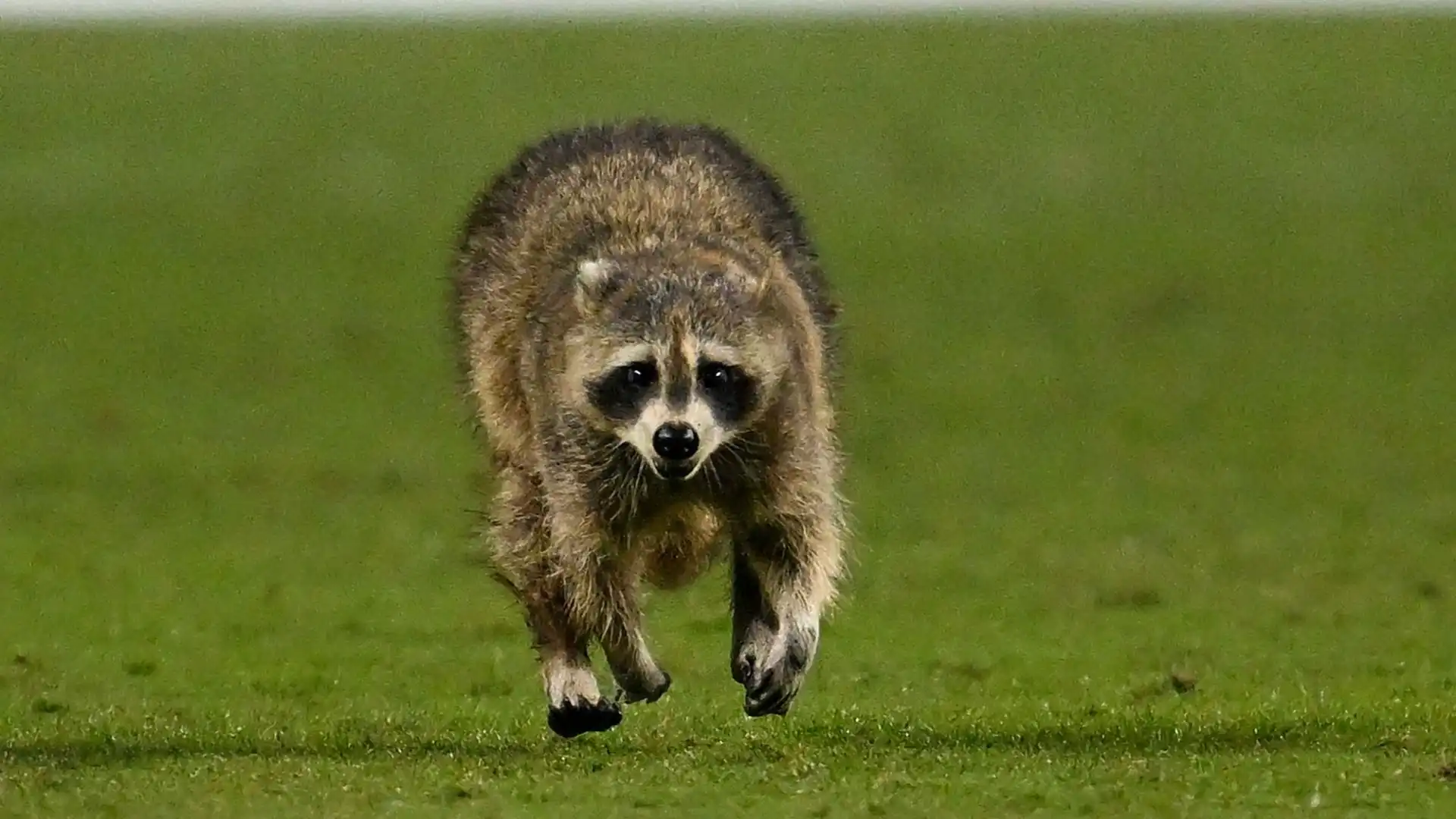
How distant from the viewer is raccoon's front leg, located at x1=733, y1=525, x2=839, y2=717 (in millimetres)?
11953

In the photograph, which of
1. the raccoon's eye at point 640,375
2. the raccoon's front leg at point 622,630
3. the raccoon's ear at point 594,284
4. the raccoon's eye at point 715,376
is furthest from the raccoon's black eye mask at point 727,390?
the raccoon's front leg at point 622,630

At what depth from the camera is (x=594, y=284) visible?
1152 cm

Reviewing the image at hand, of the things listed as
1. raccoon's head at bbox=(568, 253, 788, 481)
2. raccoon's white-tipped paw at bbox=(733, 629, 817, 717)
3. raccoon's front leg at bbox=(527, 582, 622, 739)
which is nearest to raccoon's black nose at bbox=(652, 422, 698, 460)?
raccoon's head at bbox=(568, 253, 788, 481)

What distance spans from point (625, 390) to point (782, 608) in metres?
1.35

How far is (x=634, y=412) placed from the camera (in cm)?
1123

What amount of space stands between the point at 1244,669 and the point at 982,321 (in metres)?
16.0

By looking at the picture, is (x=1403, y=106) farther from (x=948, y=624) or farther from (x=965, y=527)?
(x=948, y=624)

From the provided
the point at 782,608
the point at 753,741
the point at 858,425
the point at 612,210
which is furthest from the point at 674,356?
the point at 858,425

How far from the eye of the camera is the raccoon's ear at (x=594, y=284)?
11.5 metres

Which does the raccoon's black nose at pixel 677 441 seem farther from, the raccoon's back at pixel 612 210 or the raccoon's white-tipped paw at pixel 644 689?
the raccoon's white-tipped paw at pixel 644 689

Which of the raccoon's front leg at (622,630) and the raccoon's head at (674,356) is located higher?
the raccoon's head at (674,356)

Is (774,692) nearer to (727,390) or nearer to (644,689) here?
(644,689)

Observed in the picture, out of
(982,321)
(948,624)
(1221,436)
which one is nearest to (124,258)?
(982,321)

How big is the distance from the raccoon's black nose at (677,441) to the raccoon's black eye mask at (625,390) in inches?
11.3
